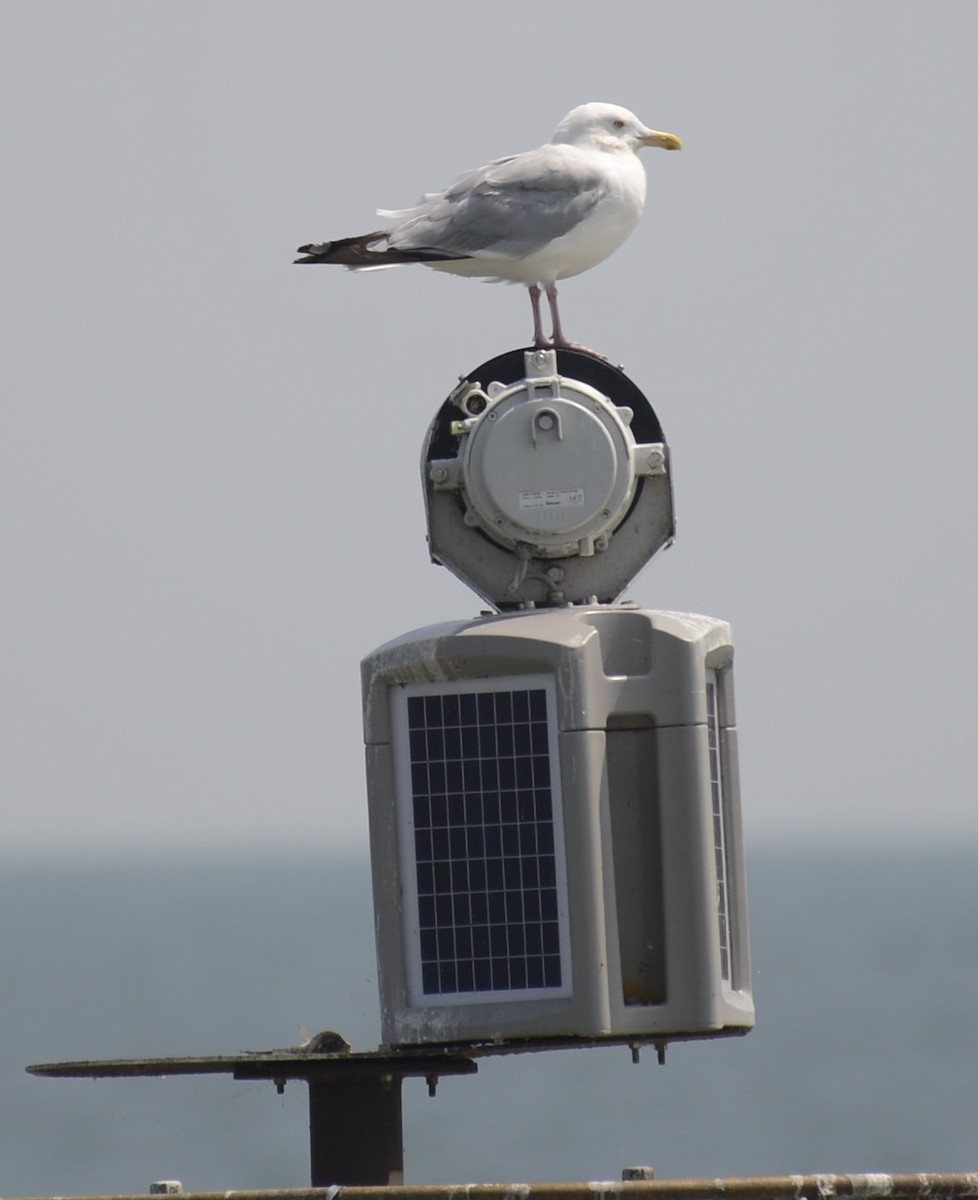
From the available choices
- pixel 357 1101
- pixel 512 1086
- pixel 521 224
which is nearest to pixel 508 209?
pixel 521 224

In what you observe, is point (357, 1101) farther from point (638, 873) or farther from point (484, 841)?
point (638, 873)

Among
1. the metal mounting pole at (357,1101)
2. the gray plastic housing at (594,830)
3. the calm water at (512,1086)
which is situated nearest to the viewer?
the metal mounting pole at (357,1101)

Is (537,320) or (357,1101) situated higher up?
Answer: (537,320)

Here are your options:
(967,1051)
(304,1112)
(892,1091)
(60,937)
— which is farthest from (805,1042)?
(60,937)

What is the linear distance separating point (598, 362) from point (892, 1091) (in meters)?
57.5

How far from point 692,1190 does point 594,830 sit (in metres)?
1.56

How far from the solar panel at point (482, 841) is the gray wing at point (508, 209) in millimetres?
2167

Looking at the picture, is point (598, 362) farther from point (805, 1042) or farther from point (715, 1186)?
point (805, 1042)

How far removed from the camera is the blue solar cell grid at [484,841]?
30.0 feet

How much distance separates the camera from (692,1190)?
7797 mm

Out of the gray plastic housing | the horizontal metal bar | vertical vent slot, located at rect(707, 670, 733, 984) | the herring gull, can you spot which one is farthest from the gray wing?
the horizontal metal bar

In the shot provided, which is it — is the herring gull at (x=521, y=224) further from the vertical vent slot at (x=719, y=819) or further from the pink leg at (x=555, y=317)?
the vertical vent slot at (x=719, y=819)

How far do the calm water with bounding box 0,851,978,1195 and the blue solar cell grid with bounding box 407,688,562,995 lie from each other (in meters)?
31.1

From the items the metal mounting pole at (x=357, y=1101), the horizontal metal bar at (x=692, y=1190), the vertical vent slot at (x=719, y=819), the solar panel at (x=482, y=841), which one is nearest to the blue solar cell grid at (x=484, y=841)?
the solar panel at (x=482, y=841)
